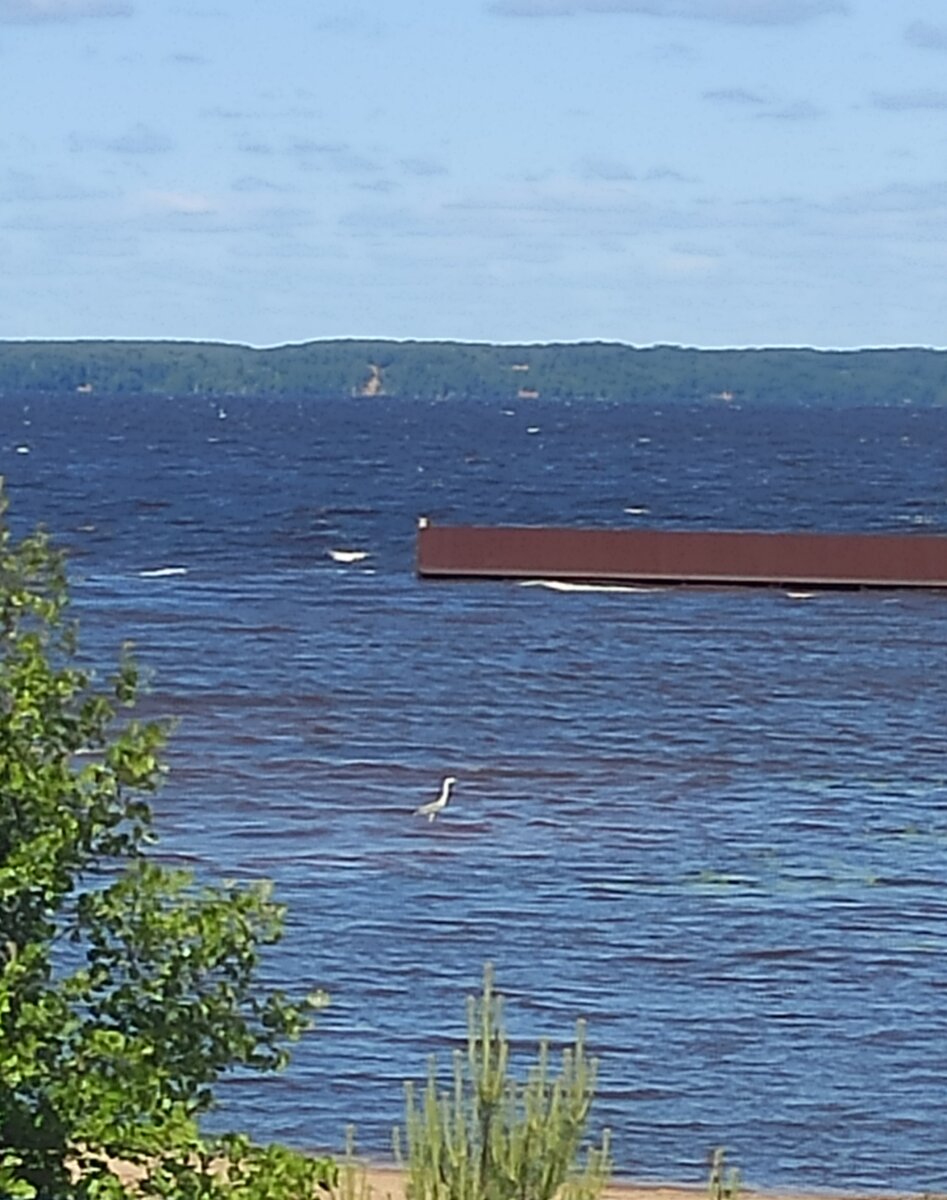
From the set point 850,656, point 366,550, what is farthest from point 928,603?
point 366,550

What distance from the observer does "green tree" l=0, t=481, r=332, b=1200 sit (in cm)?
694

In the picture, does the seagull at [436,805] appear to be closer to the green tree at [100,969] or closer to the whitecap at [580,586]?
the green tree at [100,969]

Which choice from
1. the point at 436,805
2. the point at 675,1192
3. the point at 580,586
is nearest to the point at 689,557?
the point at 580,586

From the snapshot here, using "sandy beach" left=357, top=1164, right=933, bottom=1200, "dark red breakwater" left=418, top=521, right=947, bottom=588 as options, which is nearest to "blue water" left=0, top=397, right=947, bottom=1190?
"sandy beach" left=357, top=1164, right=933, bottom=1200

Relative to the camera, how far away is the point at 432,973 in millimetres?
20047

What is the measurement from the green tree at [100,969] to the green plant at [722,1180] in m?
3.89

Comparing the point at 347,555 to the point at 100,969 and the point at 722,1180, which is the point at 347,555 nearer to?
the point at 722,1180

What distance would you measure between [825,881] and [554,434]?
152m

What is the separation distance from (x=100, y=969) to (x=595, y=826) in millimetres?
20664

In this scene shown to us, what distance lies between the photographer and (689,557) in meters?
62.3

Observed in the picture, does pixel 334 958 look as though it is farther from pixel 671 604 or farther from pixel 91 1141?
pixel 671 604

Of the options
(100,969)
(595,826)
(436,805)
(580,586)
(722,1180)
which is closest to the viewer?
(100,969)

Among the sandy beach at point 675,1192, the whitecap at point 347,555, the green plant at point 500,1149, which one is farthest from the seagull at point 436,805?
the whitecap at point 347,555

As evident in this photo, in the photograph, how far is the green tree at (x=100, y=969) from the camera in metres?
6.94
